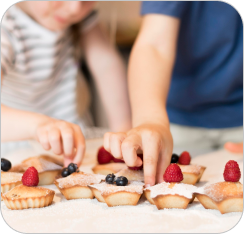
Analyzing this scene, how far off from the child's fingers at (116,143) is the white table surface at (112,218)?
10 centimetres

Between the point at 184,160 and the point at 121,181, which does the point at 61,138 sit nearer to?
the point at 121,181

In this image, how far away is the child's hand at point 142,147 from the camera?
0.53 metres

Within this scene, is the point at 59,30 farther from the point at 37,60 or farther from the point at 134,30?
the point at 134,30

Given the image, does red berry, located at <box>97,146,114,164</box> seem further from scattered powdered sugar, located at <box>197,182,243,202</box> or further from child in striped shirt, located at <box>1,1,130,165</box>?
scattered powdered sugar, located at <box>197,182,243,202</box>

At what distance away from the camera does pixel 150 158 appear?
546 millimetres

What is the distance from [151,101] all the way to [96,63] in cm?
77

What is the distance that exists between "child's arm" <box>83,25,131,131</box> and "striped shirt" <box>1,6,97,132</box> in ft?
0.26

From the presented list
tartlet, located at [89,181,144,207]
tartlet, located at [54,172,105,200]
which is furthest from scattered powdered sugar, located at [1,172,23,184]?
tartlet, located at [89,181,144,207]

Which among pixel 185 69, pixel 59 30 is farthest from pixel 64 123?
pixel 59 30

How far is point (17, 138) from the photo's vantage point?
777 millimetres

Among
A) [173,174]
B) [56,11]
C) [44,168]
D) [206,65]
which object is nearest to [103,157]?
[44,168]

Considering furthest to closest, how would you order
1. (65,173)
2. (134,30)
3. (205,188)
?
(134,30), (65,173), (205,188)

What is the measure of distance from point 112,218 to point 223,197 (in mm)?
186

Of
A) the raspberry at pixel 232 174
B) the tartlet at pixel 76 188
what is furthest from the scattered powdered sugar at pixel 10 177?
the raspberry at pixel 232 174
